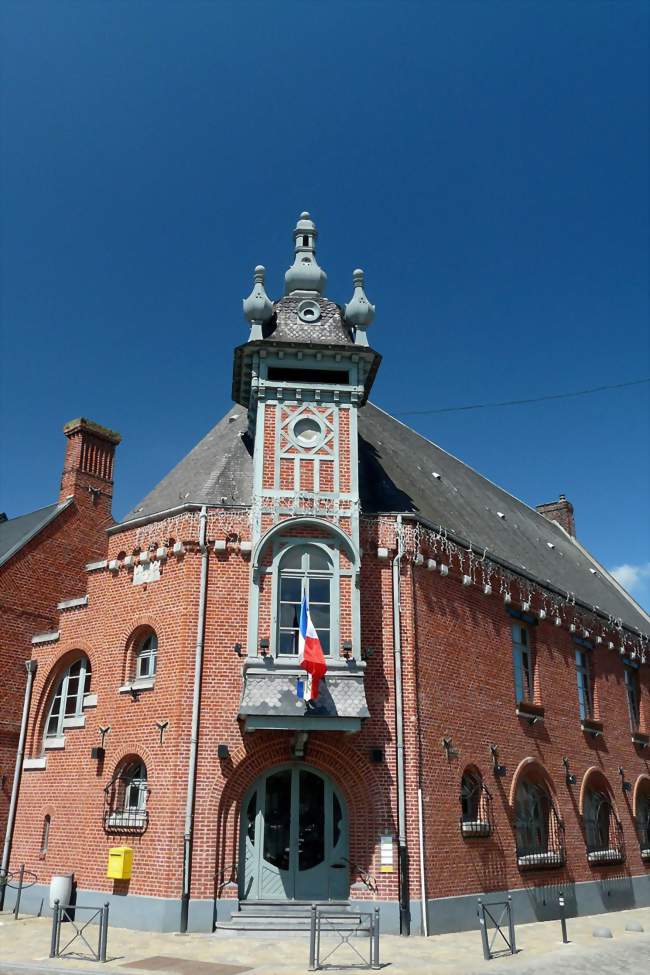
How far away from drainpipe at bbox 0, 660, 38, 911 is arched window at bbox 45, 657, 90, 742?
1.86ft

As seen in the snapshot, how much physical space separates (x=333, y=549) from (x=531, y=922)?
9.29 m

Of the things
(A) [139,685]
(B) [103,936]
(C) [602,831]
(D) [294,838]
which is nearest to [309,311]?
(A) [139,685]

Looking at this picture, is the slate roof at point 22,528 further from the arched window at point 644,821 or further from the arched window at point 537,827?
the arched window at point 644,821

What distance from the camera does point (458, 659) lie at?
1895cm

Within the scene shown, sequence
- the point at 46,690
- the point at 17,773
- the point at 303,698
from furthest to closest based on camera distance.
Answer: the point at 46,690 → the point at 17,773 → the point at 303,698

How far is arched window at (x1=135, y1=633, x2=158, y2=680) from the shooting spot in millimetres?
17688

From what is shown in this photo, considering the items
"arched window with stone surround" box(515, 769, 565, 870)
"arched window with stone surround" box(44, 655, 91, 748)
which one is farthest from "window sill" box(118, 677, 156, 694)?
"arched window with stone surround" box(515, 769, 565, 870)

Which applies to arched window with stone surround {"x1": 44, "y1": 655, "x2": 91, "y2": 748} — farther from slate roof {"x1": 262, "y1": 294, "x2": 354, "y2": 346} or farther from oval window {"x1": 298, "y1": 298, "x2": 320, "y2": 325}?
oval window {"x1": 298, "y1": 298, "x2": 320, "y2": 325}

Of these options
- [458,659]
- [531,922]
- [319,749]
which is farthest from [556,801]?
[319,749]

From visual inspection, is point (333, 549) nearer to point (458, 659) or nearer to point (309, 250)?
point (458, 659)

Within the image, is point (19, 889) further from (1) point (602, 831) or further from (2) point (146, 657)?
(1) point (602, 831)

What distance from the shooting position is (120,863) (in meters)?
15.7

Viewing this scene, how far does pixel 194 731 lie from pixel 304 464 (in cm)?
583

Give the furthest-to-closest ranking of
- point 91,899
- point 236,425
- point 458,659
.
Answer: point 236,425 < point 458,659 < point 91,899
